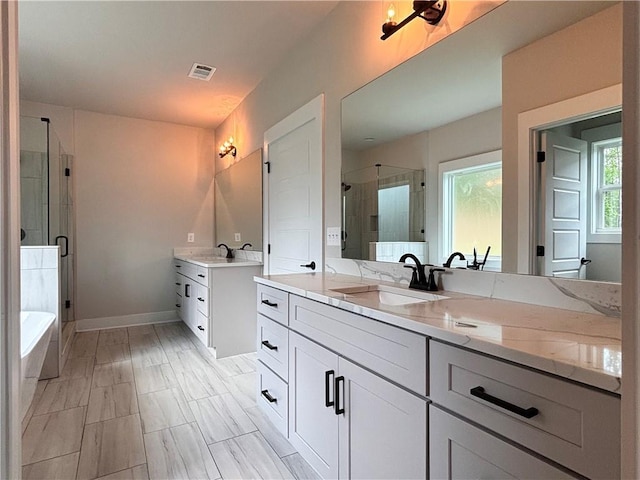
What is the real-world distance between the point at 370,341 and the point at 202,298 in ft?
7.93

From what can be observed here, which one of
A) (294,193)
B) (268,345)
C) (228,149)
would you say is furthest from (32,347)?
(228,149)

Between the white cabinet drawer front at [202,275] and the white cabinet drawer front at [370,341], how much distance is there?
67.7 inches

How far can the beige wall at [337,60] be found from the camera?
1.70m

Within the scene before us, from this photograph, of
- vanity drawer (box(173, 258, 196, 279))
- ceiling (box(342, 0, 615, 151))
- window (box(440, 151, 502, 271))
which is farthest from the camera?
vanity drawer (box(173, 258, 196, 279))

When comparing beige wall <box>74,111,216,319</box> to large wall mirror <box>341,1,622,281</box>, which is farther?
beige wall <box>74,111,216,319</box>

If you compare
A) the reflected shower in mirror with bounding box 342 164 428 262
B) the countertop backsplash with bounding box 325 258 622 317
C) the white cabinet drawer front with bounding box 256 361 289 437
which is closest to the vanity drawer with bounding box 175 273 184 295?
the white cabinet drawer front with bounding box 256 361 289 437

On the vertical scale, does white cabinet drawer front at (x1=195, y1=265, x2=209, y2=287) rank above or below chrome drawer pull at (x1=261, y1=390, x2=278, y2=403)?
above

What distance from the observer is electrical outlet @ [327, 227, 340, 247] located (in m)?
2.28

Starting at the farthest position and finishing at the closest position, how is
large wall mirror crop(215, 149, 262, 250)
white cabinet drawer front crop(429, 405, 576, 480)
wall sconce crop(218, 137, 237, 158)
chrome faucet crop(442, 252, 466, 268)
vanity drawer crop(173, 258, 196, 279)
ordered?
1. wall sconce crop(218, 137, 237, 158)
2. vanity drawer crop(173, 258, 196, 279)
3. large wall mirror crop(215, 149, 262, 250)
4. chrome faucet crop(442, 252, 466, 268)
5. white cabinet drawer front crop(429, 405, 576, 480)

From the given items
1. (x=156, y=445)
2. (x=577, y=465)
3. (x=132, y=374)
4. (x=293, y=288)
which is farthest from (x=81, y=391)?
(x=577, y=465)

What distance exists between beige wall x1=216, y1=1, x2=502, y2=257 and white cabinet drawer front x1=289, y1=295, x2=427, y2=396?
83 centimetres

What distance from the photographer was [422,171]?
5.71ft

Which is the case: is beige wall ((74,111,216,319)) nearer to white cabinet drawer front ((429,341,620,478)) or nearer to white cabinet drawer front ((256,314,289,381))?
white cabinet drawer front ((256,314,289,381))

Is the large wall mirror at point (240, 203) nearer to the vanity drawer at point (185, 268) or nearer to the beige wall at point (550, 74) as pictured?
the vanity drawer at point (185, 268)
